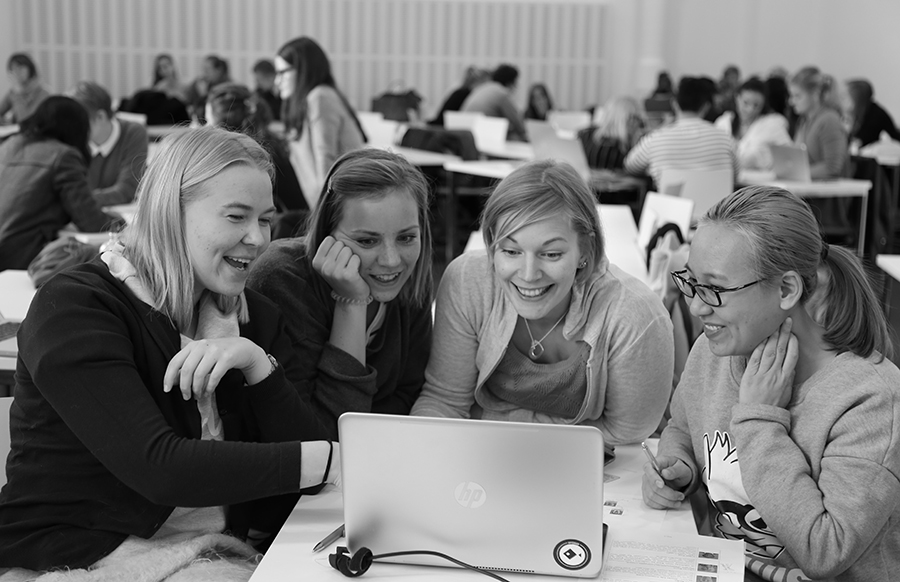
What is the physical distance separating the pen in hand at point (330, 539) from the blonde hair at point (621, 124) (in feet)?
18.0

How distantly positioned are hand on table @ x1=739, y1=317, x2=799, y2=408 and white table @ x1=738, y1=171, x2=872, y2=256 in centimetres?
439

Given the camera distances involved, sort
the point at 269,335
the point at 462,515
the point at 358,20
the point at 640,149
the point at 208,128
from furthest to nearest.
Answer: the point at 358,20
the point at 640,149
the point at 269,335
the point at 208,128
the point at 462,515

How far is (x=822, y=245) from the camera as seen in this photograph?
5.38 ft

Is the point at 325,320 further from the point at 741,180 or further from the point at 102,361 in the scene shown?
the point at 741,180

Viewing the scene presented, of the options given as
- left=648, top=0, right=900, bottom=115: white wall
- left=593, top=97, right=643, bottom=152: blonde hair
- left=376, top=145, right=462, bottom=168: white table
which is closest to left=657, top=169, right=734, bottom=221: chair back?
left=593, top=97, right=643, bottom=152: blonde hair

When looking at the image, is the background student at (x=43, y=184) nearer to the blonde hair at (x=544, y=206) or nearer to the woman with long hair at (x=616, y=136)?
the blonde hair at (x=544, y=206)

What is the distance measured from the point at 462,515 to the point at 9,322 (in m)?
1.73

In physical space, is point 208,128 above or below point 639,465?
above

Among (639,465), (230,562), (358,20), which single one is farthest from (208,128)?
→ (358,20)

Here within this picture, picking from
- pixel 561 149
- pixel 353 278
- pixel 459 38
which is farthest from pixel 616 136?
pixel 459 38

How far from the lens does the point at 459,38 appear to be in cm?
1219

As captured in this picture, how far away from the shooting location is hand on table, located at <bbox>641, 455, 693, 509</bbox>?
5.49ft

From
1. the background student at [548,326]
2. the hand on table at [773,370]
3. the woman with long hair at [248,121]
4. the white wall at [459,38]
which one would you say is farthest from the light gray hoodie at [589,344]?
the white wall at [459,38]

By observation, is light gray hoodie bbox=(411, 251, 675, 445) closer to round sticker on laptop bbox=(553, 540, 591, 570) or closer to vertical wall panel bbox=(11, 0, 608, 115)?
round sticker on laptop bbox=(553, 540, 591, 570)
